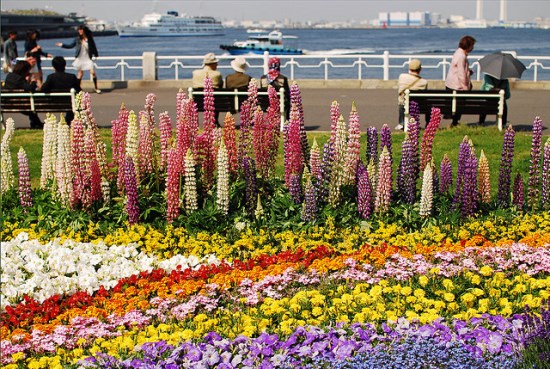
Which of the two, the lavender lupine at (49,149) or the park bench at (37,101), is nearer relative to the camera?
the lavender lupine at (49,149)

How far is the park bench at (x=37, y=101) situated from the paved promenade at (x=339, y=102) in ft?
4.99

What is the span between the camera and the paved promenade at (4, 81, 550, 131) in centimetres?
1737

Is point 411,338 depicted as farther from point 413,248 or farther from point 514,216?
point 514,216

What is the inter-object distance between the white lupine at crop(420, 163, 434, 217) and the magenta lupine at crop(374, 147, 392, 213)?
32 cm

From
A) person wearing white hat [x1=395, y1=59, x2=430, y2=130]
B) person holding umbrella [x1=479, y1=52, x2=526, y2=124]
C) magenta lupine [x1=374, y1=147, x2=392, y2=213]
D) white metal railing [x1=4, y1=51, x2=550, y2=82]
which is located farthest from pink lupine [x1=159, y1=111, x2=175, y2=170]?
white metal railing [x1=4, y1=51, x2=550, y2=82]

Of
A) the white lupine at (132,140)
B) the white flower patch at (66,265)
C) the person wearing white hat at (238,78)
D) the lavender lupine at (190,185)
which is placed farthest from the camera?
the person wearing white hat at (238,78)

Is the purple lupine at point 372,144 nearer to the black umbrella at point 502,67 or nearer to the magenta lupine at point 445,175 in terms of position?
the magenta lupine at point 445,175

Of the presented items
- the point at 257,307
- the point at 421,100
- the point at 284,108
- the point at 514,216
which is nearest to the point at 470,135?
the point at 421,100

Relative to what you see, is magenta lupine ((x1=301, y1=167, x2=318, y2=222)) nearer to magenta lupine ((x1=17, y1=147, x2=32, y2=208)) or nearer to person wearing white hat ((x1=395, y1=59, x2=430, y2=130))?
magenta lupine ((x1=17, y1=147, x2=32, y2=208))

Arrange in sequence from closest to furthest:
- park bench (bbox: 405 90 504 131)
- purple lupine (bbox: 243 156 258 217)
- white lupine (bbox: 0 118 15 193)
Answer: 1. purple lupine (bbox: 243 156 258 217)
2. white lupine (bbox: 0 118 15 193)
3. park bench (bbox: 405 90 504 131)

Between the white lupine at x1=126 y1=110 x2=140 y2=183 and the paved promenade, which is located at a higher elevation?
the white lupine at x1=126 y1=110 x2=140 y2=183

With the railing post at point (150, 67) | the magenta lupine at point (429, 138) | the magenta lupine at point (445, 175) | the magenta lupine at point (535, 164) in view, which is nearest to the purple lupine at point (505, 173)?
the magenta lupine at point (535, 164)

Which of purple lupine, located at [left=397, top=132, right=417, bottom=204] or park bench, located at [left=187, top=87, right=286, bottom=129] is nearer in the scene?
purple lupine, located at [left=397, top=132, right=417, bottom=204]

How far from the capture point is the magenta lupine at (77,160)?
8.50 m
